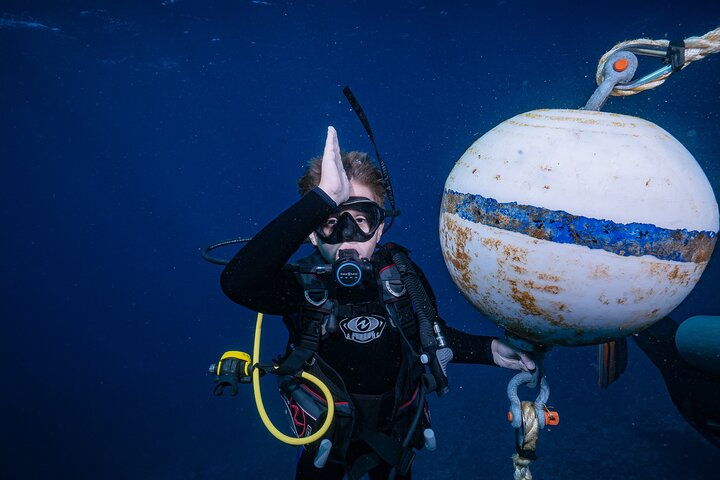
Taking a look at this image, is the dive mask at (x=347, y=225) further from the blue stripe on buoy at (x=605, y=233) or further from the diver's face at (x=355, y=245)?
the blue stripe on buoy at (x=605, y=233)

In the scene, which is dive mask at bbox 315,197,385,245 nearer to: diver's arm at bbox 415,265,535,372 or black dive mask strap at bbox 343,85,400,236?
black dive mask strap at bbox 343,85,400,236

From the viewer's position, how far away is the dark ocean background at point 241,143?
9539mm

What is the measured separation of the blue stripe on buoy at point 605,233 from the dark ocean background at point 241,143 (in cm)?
74

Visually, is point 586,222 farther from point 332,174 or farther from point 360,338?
point 360,338

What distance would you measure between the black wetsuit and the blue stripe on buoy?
0.89m

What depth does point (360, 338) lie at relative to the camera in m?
2.45

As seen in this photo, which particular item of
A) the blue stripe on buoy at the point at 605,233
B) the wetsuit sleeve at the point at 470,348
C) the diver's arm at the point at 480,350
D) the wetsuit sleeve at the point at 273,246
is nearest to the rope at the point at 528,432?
→ the diver's arm at the point at 480,350

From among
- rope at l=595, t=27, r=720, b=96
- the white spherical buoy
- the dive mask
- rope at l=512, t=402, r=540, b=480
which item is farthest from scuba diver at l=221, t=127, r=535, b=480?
rope at l=595, t=27, r=720, b=96

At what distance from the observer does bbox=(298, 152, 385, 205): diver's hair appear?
2.49 meters

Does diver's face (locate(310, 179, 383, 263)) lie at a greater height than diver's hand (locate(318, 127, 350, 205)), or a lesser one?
lesser

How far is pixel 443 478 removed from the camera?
780cm

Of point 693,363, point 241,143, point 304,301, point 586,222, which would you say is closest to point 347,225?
point 304,301

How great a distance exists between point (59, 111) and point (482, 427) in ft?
76.0

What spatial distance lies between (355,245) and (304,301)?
1.61ft
